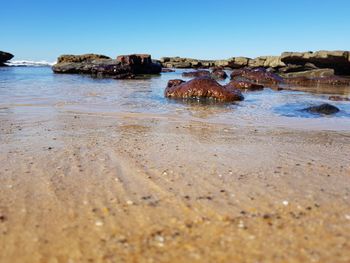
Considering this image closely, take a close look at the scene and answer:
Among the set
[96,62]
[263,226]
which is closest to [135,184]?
[263,226]

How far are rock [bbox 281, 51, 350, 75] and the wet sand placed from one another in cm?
1931

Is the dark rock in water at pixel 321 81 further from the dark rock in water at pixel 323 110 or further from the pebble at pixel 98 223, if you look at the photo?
the pebble at pixel 98 223

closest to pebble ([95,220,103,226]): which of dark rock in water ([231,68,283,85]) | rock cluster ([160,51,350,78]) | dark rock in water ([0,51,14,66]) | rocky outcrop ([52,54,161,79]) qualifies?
dark rock in water ([231,68,283,85])

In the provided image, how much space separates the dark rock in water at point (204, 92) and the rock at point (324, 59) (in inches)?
594

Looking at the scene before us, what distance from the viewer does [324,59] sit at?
21.7 meters

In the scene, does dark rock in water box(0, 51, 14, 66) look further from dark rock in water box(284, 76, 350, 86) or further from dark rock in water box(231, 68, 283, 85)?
dark rock in water box(284, 76, 350, 86)

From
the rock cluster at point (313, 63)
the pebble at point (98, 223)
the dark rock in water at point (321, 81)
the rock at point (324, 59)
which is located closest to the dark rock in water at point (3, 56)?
the rock cluster at point (313, 63)

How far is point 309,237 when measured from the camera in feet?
5.36

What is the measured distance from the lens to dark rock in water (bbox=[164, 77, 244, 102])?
8.00 m

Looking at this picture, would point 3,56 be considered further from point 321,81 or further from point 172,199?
point 172,199

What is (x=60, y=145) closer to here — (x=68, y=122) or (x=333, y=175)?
(x=68, y=122)

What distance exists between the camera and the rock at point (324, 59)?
20.9m

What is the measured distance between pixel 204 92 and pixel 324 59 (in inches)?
638

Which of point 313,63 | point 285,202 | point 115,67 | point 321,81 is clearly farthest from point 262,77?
point 285,202
